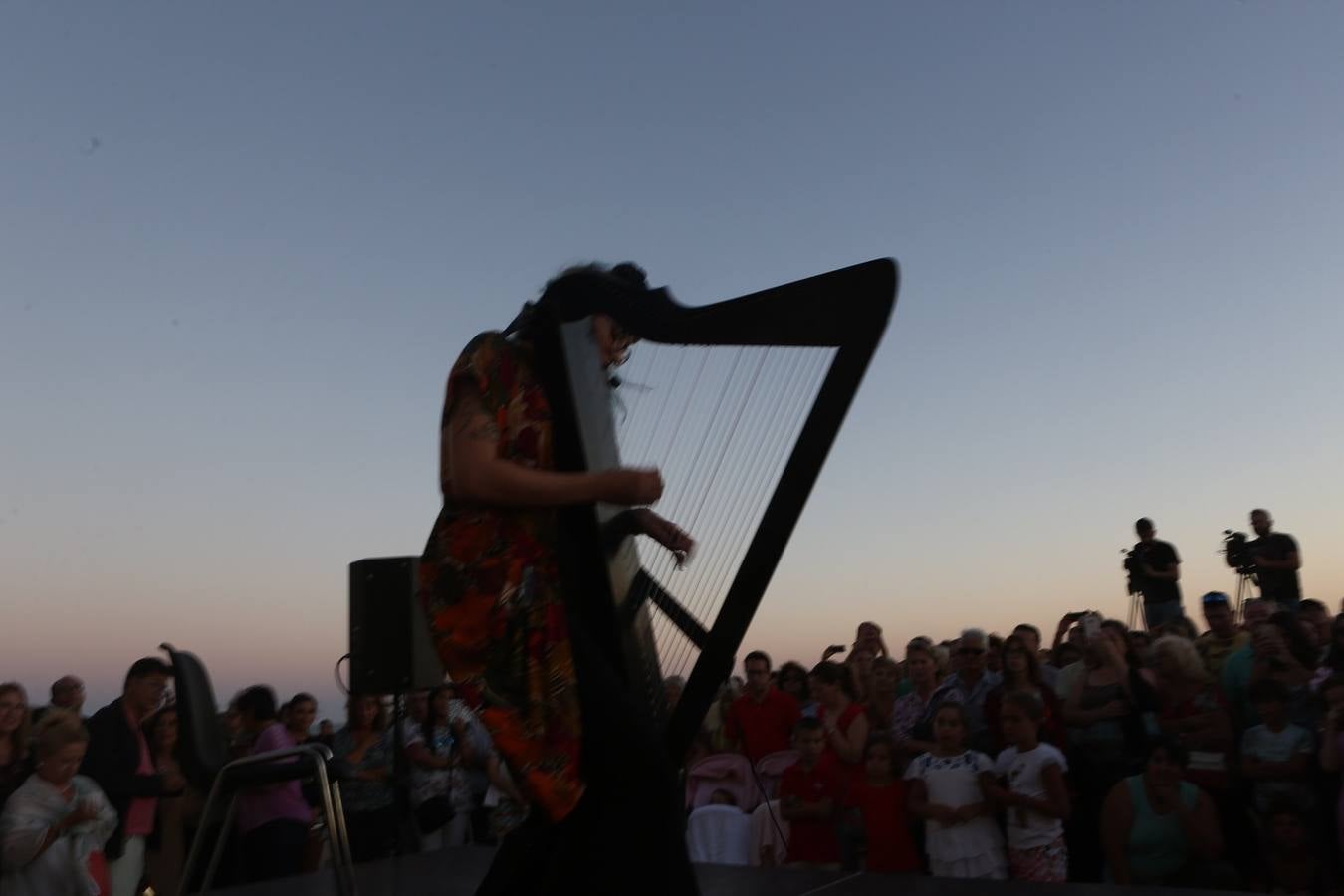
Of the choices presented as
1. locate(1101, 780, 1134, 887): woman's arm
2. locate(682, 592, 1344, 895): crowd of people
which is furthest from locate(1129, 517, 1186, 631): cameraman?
locate(1101, 780, 1134, 887): woman's arm

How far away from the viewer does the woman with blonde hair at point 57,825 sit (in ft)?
13.5

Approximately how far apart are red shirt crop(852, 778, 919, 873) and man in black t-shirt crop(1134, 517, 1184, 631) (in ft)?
8.71

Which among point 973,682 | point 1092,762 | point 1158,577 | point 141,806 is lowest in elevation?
point 1092,762

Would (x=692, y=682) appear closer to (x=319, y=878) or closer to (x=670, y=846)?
Answer: (x=670, y=846)

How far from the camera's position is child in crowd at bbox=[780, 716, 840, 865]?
15.2ft

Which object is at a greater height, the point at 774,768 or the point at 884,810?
A: the point at 774,768

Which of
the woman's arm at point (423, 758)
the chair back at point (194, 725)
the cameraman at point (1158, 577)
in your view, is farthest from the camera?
the cameraman at point (1158, 577)

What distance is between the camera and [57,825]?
422cm

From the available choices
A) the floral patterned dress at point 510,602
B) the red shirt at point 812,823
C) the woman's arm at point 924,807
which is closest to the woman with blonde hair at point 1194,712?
the woman's arm at point 924,807

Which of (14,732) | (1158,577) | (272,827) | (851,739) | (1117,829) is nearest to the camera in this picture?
(1117,829)

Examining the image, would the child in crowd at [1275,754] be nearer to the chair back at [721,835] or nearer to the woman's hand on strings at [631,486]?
the chair back at [721,835]

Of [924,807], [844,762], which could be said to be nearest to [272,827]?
[844,762]

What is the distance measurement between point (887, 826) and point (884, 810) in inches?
2.5

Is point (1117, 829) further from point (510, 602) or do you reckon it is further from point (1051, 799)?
point (510, 602)
